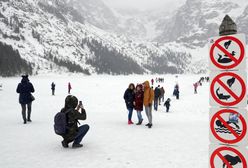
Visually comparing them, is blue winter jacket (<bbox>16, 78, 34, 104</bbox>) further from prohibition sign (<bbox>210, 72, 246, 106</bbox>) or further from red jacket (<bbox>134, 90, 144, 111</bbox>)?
prohibition sign (<bbox>210, 72, 246, 106</bbox>)

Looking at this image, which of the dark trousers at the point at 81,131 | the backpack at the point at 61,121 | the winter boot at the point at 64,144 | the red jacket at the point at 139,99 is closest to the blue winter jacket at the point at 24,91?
the red jacket at the point at 139,99

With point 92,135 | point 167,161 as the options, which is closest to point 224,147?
point 167,161

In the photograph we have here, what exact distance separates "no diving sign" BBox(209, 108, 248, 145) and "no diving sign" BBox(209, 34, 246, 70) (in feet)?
1.65

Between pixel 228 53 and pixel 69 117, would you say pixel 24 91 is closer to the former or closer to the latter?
pixel 69 117

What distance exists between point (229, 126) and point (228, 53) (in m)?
0.82

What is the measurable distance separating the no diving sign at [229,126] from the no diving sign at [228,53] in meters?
0.50

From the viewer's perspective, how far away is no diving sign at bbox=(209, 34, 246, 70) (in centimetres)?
293

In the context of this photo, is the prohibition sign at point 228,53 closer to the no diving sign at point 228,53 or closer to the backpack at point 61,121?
the no diving sign at point 228,53

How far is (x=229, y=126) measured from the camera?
9.72ft

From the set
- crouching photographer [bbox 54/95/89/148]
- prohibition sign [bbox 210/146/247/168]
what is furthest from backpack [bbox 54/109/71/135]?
prohibition sign [bbox 210/146/247/168]

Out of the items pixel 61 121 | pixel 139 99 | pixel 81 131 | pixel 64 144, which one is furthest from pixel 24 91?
pixel 61 121

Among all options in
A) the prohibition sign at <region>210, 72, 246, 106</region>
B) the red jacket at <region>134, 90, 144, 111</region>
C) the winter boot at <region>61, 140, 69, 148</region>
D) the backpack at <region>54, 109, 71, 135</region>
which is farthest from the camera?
the red jacket at <region>134, 90, 144, 111</region>

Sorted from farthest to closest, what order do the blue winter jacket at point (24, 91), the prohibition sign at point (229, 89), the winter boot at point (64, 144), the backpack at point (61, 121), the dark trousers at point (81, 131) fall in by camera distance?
the blue winter jacket at point (24, 91)
the winter boot at point (64, 144)
the dark trousers at point (81, 131)
the backpack at point (61, 121)
the prohibition sign at point (229, 89)

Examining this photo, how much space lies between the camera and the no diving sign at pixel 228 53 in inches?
115
